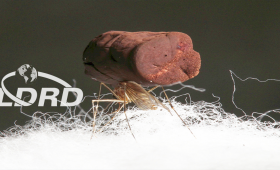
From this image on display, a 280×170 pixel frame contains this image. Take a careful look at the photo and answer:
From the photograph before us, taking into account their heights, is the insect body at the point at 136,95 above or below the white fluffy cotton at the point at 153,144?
above

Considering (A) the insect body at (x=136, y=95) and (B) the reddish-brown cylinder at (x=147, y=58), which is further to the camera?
(A) the insect body at (x=136, y=95)

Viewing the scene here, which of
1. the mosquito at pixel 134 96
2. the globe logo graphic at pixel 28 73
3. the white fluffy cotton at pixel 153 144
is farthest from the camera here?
the globe logo graphic at pixel 28 73

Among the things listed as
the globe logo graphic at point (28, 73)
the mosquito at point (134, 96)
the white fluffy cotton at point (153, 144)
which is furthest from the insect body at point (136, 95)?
the globe logo graphic at point (28, 73)

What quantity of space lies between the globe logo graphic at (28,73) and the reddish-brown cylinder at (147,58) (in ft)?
2.76

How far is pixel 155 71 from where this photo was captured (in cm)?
163

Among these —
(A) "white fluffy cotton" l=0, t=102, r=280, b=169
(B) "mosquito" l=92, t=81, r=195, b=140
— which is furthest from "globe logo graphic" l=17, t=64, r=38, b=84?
(B) "mosquito" l=92, t=81, r=195, b=140

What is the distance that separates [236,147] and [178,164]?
331mm

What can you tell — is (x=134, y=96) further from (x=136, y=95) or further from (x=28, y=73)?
(x=28, y=73)

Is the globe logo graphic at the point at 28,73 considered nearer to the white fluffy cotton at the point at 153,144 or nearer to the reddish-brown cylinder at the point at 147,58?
the white fluffy cotton at the point at 153,144

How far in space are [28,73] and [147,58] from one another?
3.94 ft

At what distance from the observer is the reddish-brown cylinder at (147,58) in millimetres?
1596

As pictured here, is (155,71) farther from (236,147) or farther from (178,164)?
(236,147)

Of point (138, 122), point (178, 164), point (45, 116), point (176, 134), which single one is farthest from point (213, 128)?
point (45, 116)

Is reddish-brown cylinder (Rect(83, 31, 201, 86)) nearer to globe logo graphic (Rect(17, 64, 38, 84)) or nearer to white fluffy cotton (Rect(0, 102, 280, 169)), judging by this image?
white fluffy cotton (Rect(0, 102, 280, 169))
